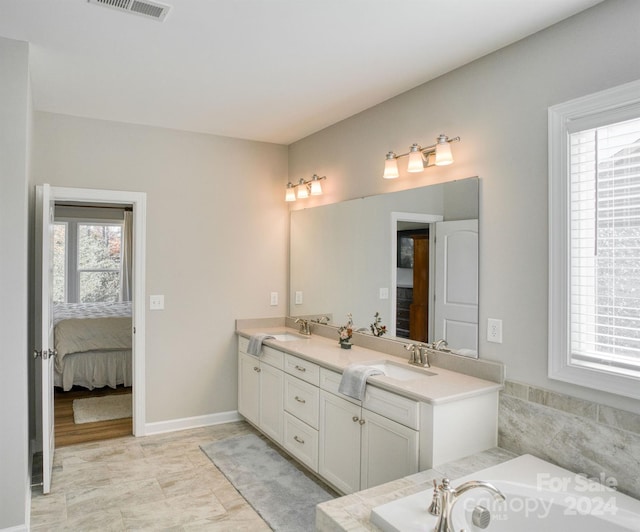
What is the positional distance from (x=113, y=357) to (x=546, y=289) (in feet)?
15.3

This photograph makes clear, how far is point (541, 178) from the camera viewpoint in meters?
2.35

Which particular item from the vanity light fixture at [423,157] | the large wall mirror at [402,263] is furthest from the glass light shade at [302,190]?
the vanity light fixture at [423,157]

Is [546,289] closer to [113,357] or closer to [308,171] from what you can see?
[308,171]

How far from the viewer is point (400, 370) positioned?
302 centimetres

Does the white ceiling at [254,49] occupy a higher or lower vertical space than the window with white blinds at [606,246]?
higher

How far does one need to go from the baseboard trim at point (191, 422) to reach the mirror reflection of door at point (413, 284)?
2.04 metres

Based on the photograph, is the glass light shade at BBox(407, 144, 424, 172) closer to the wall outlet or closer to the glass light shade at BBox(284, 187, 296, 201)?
the wall outlet

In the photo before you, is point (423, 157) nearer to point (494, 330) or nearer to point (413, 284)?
point (413, 284)

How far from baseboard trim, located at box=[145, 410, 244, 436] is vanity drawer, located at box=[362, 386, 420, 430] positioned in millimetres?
2184

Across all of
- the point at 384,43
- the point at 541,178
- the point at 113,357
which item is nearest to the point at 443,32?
the point at 384,43

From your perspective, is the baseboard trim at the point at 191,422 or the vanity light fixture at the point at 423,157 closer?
the vanity light fixture at the point at 423,157

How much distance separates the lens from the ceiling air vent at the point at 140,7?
2.13 meters

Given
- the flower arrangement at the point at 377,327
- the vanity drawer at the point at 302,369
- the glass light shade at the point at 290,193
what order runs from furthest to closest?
the glass light shade at the point at 290,193 → the flower arrangement at the point at 377,327 → the vanity drawer at the point at 302,369

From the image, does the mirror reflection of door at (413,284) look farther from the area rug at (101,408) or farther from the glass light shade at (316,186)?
the area rug at (101,408)
